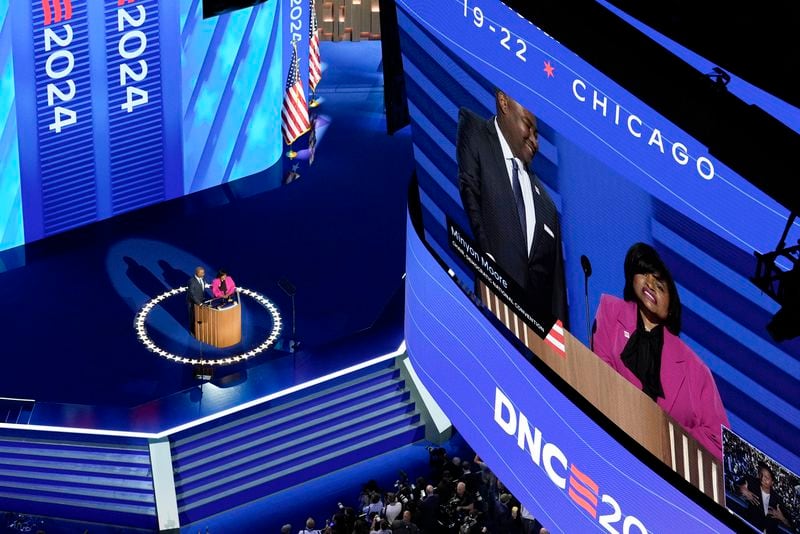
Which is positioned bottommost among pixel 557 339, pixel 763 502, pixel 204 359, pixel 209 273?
pixel 763 502

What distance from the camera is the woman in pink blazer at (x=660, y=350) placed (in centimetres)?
1205

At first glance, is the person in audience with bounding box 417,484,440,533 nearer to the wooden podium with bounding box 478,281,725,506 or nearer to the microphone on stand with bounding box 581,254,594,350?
the wooden podium with bounding box 478,281,725,506

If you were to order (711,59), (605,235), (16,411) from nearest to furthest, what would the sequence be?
(711,59), (605,235), (16,411)

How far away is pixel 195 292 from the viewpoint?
886 inches

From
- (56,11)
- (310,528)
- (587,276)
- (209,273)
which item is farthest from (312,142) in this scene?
(587,276)

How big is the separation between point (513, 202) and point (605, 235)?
1.33 metres

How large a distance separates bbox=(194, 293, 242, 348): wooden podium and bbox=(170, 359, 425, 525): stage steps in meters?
1.34

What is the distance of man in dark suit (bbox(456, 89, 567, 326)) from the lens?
42.5 ft

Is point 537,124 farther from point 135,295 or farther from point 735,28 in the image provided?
point 135,295

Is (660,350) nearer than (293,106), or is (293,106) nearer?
(660,350)

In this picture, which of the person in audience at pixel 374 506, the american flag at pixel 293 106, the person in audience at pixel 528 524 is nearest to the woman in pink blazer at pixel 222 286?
the person in audience at pixel 374 506

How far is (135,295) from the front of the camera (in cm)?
2416

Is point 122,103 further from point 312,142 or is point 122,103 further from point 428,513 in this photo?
point 428,513

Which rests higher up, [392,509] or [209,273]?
[209,273]
